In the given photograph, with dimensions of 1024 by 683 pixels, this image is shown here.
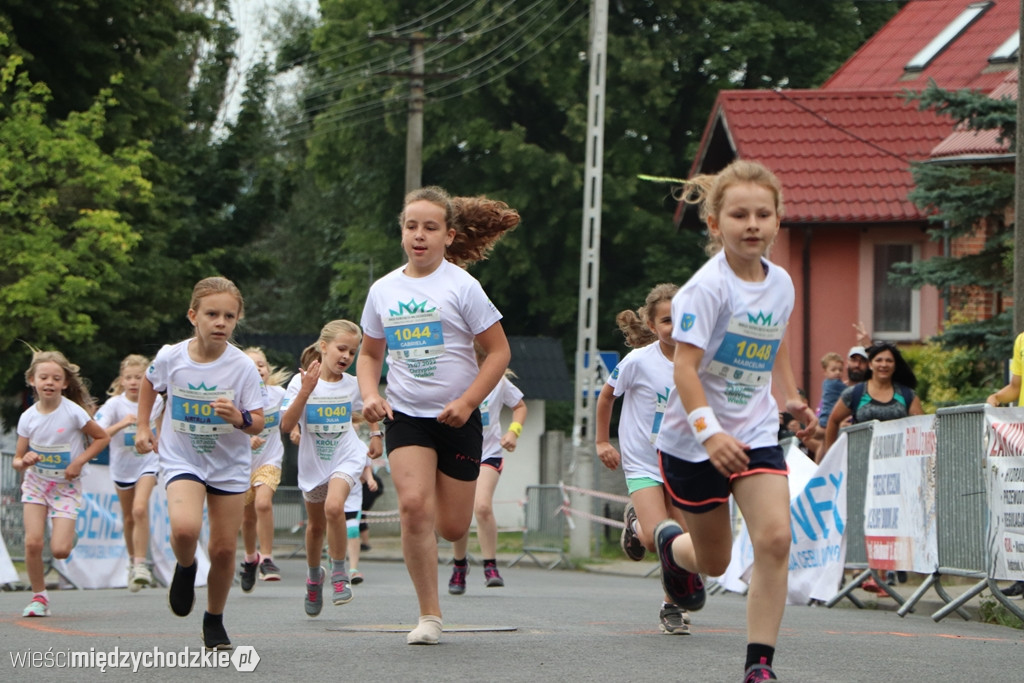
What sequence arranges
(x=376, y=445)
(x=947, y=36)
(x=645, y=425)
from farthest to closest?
1. (x=947, y=36)
2. (x=376, y=445)
3. (x=645, y=425)

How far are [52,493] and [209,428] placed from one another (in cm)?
504

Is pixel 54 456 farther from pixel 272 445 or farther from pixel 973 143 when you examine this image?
pixel 973 143

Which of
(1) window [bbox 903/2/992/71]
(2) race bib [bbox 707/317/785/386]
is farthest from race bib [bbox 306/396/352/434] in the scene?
(1) window [bbox 903/2/992/71]

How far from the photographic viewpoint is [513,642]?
836cm

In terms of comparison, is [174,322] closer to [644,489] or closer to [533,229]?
[533,229]

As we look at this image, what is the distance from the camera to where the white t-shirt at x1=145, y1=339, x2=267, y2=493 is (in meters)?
8.30

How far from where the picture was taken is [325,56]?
46594 mm

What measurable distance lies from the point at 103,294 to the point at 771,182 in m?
21.1

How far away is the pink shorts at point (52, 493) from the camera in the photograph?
12.8 meters

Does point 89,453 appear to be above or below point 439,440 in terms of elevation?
below

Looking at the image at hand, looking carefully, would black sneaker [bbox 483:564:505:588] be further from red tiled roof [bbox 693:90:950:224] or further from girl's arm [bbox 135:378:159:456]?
red tiled roof [bbox 693:90:950:224]

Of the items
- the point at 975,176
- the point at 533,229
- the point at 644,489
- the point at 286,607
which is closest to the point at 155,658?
the point at 644,489

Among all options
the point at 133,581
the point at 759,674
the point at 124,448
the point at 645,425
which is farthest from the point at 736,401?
the point at 124,448

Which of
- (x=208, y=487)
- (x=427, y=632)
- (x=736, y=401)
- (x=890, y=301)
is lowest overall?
(x=427, y=632)
